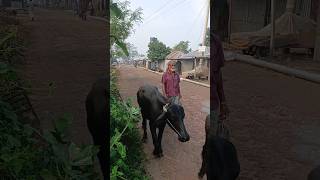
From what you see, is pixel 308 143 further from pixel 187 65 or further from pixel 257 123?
pixel 187 65

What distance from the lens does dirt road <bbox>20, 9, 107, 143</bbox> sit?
2.74m

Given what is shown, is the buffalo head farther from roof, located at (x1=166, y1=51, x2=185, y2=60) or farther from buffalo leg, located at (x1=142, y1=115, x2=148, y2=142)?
roof, located at (x1=166, y1=51, x2=185, y2=60)

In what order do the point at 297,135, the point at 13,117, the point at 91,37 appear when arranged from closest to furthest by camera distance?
the point at 13,117
the point at 297,135
the point at 91,37

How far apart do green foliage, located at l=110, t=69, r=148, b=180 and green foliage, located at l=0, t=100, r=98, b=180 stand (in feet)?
1.55

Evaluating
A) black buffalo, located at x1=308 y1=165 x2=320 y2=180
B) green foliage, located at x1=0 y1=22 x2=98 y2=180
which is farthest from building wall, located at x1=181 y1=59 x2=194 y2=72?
black buffalo, located at x1=308 y1=165 x2=320 y2=180

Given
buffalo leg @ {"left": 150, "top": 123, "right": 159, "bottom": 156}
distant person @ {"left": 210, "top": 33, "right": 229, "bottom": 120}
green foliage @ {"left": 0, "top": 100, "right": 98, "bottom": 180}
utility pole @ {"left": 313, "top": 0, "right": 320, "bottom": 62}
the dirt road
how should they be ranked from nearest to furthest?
green foliage @ {"left": 0, "top": 100, "right": 98, "bottom": 180} → utility pole @ {"left": 313, "top": 0, "right": 320, "bottom": 62} → distant person @ {"left": 210, "top": 33, "right": 229, "bottom": 120} → the dirt road → buffalo leg @ {"left": 150, "top": 123, "right": 159, "bottom": 156}

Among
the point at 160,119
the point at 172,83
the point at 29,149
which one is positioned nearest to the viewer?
the point at 29,149

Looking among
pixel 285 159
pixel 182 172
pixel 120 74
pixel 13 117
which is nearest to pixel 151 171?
pixel 182 172

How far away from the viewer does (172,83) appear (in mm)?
A: 2773

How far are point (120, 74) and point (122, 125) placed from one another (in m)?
0.33

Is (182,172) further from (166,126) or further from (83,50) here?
(83,50)

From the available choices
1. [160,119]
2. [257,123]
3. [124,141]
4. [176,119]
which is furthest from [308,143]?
[124,141]

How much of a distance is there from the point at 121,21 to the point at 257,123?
1047 mm

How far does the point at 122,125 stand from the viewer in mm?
2840
